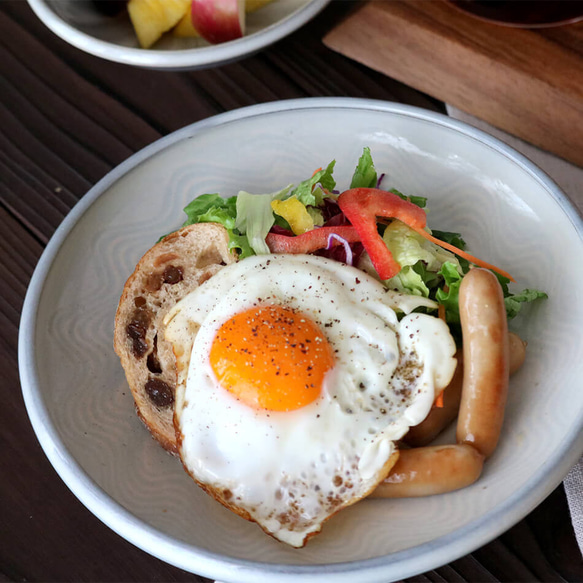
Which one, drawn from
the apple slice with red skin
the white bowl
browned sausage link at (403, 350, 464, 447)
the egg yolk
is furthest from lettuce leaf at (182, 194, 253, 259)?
the apple slice with red skin

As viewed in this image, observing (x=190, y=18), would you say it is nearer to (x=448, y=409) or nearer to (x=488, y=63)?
(x=488, y=63)

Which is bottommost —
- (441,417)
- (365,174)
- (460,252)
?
(441,417)

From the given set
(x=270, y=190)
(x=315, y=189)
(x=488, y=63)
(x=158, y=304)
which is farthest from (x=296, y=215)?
(x=488, y=63)

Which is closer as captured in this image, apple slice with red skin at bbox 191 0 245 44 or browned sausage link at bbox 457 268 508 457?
browned sausage link at bbox 457 268 508 457

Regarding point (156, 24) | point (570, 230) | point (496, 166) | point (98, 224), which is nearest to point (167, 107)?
point (156, 24)

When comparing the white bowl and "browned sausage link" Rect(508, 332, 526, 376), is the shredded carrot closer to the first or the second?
"browned sausage link" Rect(508, 332, 526, 376)

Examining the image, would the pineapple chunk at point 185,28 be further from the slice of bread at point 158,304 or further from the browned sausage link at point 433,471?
the browned sausage link at point 433,471

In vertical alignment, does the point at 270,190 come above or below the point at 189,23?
below
